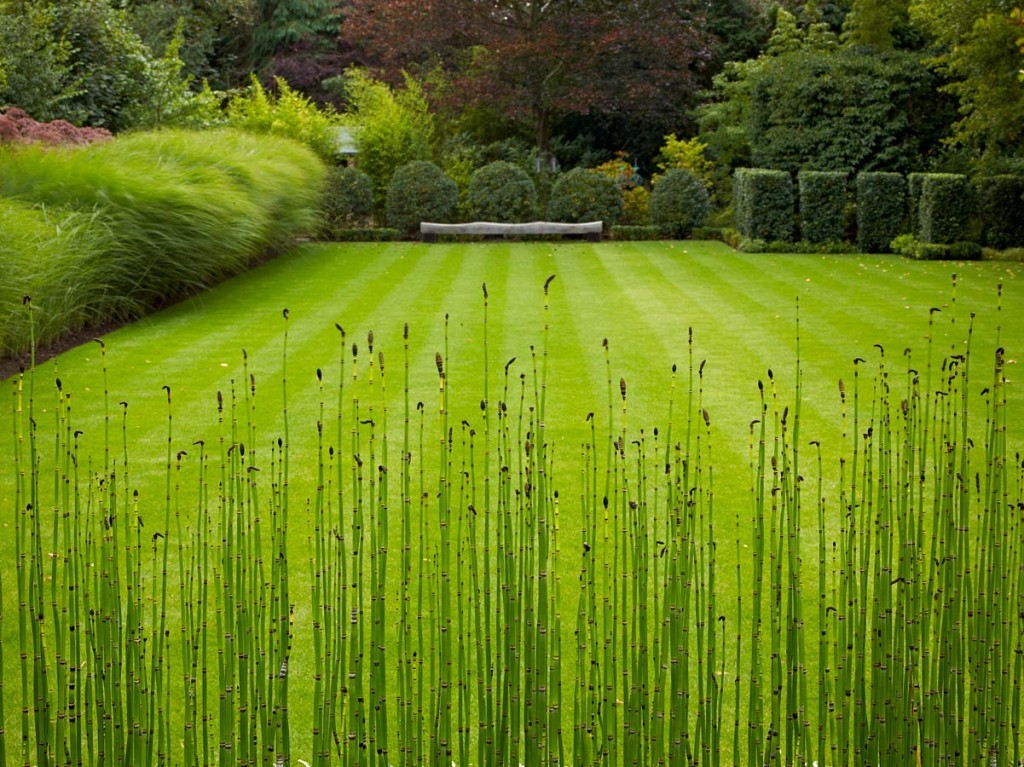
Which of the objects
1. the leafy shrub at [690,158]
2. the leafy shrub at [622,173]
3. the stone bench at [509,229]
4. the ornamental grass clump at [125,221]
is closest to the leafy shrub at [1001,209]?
the stone bench at [509,229]

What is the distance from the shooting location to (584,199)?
17.5 meters

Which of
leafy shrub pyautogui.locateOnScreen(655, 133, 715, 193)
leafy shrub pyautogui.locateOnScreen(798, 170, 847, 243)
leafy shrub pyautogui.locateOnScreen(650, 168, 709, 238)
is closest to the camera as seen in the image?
leafy shrub pyautogui.locateOnScreen(798, 170, 847, 243)

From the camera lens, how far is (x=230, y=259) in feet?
36.4

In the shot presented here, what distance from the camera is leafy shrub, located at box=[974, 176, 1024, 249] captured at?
14039 millimetres

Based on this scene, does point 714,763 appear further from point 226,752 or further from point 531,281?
point 531,281

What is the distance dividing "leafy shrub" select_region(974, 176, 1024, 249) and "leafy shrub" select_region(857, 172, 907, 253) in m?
0.95

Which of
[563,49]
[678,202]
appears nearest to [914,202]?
[678,202]

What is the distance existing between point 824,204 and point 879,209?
0.71m

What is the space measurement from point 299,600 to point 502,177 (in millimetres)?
13858

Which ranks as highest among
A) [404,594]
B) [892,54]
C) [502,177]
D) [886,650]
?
[892,54]

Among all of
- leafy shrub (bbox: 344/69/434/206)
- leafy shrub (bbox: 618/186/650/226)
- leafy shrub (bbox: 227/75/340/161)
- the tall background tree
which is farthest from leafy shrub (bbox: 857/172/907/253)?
leafy shrub (bbox: 227/75/340/161)

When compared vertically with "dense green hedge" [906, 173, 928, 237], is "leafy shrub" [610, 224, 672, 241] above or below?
below

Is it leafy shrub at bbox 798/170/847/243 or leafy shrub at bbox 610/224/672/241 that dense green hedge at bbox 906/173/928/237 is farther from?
leafy shrub at bbox 610/224/672/241

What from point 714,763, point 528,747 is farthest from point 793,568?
point 528,747
